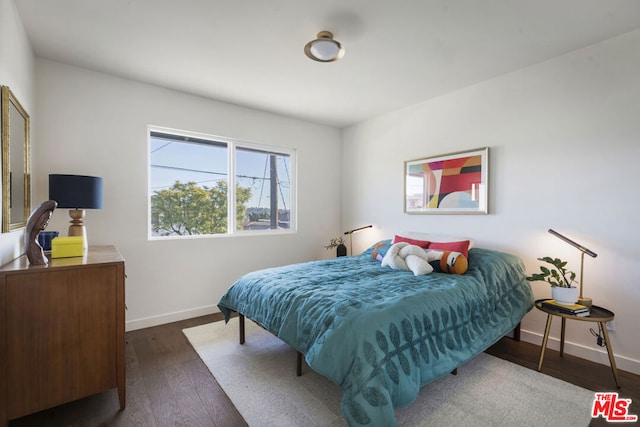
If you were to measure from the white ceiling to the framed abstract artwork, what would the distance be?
2.66 ft

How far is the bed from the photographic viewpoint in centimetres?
152

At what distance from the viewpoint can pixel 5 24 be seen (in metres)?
1.79

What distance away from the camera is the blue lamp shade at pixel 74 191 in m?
2.27

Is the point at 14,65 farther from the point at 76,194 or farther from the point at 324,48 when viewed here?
the point at 324,48

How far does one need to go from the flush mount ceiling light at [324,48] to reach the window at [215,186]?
1862 mm

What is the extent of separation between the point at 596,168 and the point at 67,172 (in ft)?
15.0

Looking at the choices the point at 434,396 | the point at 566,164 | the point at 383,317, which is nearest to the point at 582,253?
the point at 566,164

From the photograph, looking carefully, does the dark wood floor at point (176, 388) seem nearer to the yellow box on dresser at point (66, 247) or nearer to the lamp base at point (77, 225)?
the yellow box on dresser at point (66, 247)

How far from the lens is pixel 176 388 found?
2074mm

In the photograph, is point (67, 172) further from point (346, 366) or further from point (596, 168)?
point (596, 168)

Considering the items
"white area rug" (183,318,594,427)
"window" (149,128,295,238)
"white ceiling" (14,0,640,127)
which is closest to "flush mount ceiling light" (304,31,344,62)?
"white ceiling" (14,0,640,127)

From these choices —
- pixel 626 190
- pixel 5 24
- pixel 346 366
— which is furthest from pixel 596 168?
pixel 5 24

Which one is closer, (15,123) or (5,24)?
(5,24)

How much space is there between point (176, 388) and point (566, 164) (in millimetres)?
3555
